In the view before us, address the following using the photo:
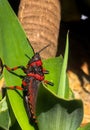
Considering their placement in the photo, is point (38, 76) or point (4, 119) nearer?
point (4, 119)

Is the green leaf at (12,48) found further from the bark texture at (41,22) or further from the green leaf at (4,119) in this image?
the bark texture at (41,22)

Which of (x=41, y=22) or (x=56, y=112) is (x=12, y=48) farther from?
(x=41, y=22)

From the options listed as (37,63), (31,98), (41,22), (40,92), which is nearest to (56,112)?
(40,92)

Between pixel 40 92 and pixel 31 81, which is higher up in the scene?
pixel 40 92

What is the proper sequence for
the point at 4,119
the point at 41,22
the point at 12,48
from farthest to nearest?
the point at 41,22
the point at 12,48
the point at 4,119

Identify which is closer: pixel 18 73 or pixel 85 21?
pixel 18 73

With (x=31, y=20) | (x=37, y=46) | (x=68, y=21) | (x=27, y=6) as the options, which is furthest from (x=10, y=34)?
(x=68, y=21)

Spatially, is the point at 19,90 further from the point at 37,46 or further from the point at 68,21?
the point at 68,21
